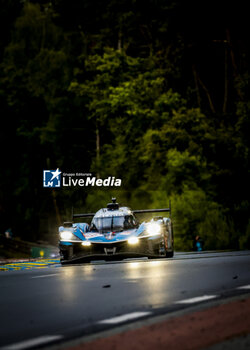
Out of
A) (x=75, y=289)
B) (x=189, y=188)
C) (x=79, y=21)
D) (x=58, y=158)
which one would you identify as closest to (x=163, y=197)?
(x=189, y=188)

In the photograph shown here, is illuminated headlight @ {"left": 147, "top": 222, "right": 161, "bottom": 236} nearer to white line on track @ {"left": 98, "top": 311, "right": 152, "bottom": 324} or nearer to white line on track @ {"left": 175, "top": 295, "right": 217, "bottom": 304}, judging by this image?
white line on track @ {"left": 175, "top": 295, "right": 217, "bottom": 304}

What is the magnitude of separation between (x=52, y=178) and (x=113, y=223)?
45.9 m

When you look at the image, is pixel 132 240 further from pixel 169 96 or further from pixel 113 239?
pixel 169 96

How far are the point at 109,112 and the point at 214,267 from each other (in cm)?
3085

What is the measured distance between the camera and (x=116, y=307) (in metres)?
11.2

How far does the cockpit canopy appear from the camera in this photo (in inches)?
939

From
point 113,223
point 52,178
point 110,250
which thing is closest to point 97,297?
point 110,250

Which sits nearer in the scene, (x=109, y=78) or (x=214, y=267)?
(x=214, y=267)

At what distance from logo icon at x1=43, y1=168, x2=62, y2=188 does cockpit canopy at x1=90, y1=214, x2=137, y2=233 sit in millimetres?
40619

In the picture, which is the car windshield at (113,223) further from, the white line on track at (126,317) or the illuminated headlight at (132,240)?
the white line on track at (126,317)

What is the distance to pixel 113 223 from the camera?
78.7 feet

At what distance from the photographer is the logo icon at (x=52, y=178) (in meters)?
66.2

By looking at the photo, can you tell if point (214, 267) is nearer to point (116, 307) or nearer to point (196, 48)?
point (116, 307)

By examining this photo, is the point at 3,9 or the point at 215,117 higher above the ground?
the point at 3,9
